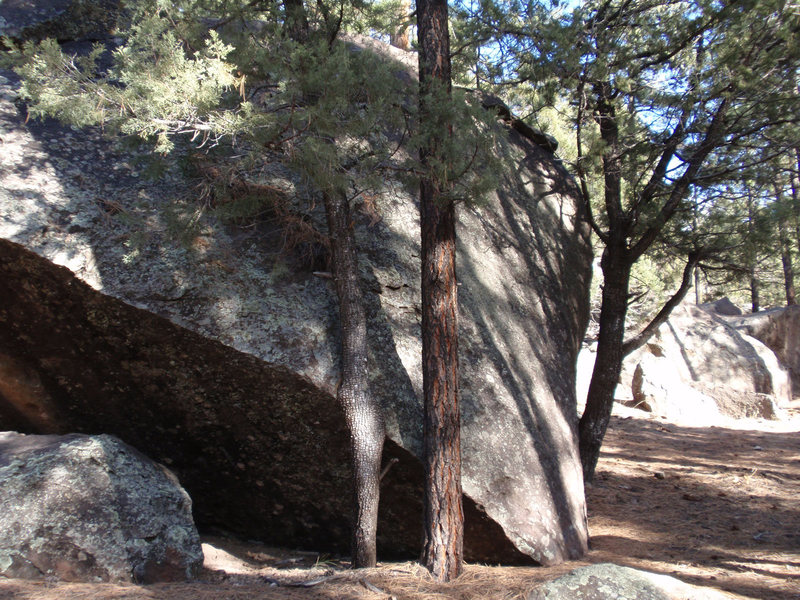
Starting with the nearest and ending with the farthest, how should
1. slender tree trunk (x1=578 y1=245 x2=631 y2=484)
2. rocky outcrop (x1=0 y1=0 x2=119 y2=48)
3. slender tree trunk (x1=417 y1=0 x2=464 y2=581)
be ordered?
slender tree trunk (x1=417 y1=0 x2=464 y2=581) → rocky outcrop (x1=0 y1=0 x2=119 y2=48) → slender tree trunk (x1=578 y1=245 x2=631 y2=484)

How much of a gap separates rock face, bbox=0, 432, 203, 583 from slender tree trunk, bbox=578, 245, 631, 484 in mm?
4967

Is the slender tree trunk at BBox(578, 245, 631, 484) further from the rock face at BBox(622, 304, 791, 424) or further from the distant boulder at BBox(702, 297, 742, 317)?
the distant boulder at BBox(702, 297, 742, 317)

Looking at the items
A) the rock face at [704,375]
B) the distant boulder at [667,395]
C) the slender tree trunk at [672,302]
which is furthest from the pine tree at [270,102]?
the rock face at [704,375]

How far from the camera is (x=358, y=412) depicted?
15.4 feet

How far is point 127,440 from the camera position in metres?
5.25

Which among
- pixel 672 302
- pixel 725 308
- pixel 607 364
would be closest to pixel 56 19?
pixel 607 364

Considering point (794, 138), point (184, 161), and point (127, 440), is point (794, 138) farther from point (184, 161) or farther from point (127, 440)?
point (127, 440)

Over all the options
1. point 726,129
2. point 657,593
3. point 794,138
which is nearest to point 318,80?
point 657,593

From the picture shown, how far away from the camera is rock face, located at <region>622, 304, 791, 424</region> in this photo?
41.4 feet

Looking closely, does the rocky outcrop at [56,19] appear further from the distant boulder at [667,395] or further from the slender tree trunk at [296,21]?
the distant boulder at [667,395]

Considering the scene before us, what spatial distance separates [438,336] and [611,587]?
2.14 meters

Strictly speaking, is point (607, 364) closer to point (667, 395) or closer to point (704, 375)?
point (667, 395)

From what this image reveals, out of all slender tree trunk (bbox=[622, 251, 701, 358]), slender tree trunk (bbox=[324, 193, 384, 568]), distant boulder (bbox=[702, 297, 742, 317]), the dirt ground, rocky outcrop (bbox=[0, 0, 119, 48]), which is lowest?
the dirt ground

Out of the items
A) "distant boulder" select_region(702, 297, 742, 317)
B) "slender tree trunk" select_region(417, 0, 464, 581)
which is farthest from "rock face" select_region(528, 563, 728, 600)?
"distant boulder" select_region(702, 297, 742, 317)
